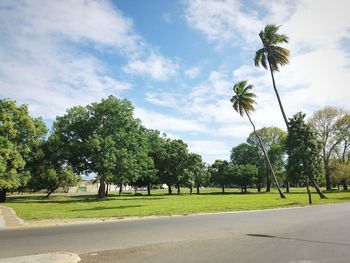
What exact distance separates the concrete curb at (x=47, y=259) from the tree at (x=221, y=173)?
273ft

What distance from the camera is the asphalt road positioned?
A: 931 cm

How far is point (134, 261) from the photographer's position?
886 cm

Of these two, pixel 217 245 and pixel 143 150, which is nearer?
pixel 217 245

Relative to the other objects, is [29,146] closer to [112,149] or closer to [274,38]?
[112,149]

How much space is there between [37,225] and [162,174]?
2132 inches

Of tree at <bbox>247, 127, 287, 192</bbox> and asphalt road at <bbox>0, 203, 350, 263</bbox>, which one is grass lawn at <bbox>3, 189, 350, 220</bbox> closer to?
asphalt road at <bbox>0, 203, 350, 263</bbox>

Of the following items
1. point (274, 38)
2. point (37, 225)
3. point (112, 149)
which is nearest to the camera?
point (37, 225)

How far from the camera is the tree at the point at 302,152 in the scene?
35531 millimetres

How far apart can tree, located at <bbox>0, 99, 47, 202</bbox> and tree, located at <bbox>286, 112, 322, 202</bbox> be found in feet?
101

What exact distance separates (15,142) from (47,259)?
3451 cm

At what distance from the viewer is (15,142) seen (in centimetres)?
3944

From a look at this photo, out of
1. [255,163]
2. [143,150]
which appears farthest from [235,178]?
[143,150]

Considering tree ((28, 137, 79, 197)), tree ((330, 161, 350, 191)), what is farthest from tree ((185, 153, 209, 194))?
tree ((28, 137, 79, 197))

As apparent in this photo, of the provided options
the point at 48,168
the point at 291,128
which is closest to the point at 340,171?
the point at 291,128
